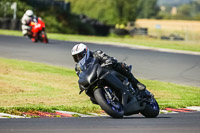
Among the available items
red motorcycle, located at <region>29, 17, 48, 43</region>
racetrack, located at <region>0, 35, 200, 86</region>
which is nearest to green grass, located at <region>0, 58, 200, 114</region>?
racetrack, located at <region>0, 35, 200, 86</region>

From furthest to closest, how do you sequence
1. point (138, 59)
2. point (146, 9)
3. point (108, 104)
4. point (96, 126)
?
point (146, 9) < point (138, 59) < point (108, 104) < point (96, 126)

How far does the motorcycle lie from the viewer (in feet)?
27.3

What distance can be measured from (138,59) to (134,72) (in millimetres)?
3871

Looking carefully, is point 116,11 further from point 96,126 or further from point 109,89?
point 96,126

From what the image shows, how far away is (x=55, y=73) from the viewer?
1688 cm

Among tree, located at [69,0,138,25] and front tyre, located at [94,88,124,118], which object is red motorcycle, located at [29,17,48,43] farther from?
tree, located at [69,0,138,25]

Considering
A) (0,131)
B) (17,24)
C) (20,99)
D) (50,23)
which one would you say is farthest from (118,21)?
(0,131)

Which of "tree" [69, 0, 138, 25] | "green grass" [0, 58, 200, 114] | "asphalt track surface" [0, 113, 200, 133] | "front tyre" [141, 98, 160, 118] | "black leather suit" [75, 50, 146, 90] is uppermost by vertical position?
"black leather suit" [75, 50, 146, 90]

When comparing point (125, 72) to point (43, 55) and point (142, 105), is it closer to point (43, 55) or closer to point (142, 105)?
point (142, 105)

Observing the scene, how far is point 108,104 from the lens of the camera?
327 inches

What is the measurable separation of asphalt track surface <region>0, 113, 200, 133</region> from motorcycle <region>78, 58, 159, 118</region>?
11.4 inches

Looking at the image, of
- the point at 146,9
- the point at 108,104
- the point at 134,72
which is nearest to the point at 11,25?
the point at 134,72

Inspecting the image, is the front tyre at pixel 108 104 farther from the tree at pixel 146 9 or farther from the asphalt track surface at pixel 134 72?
the tree at pixel 146 9

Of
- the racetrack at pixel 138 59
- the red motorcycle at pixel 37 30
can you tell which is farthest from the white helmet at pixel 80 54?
the red motorcycle at pixel 37 30
